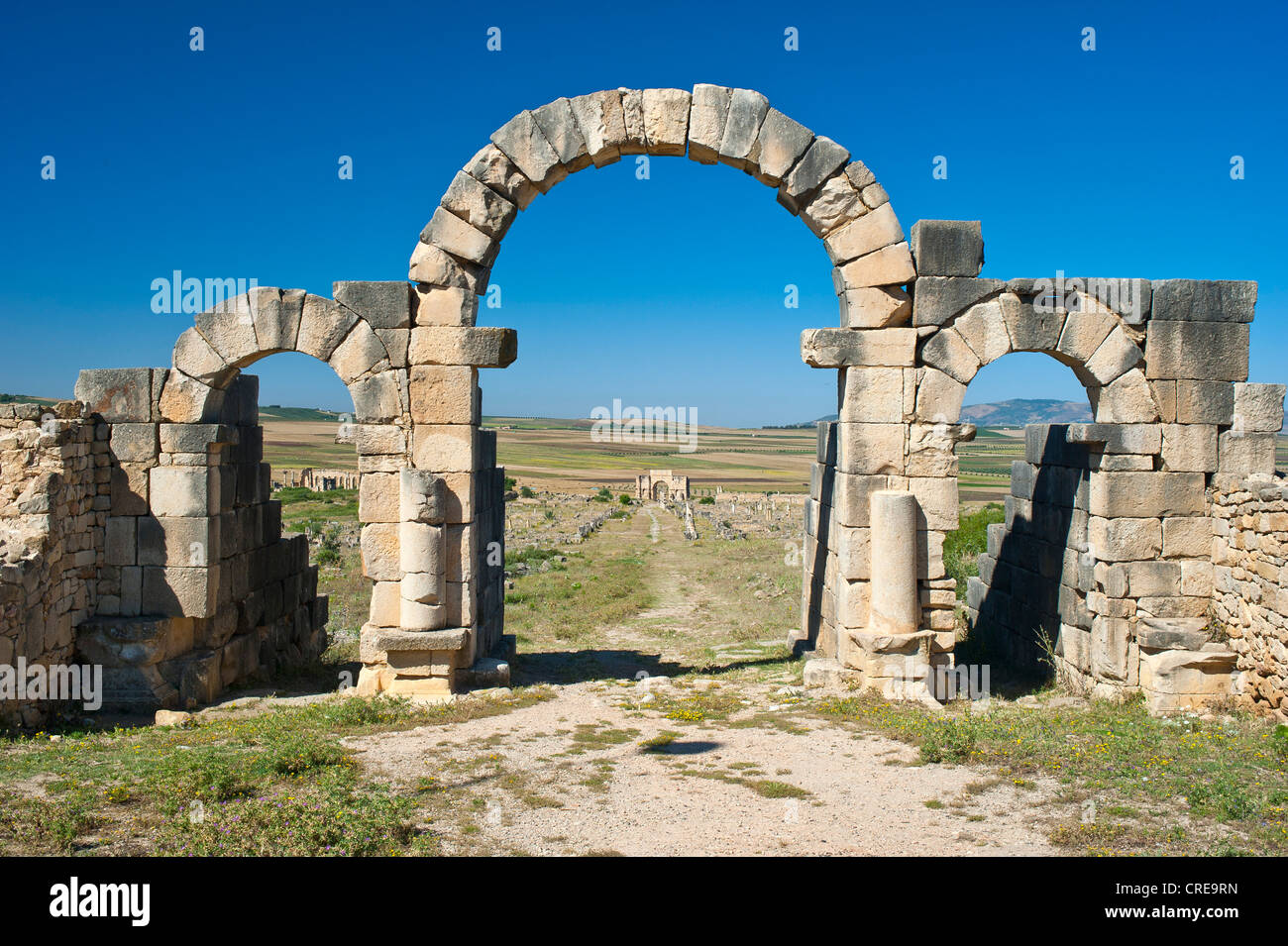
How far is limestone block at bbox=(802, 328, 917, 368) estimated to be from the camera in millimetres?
9438

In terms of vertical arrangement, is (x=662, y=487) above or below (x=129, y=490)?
below

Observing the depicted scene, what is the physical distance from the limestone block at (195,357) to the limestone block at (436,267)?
233 cm

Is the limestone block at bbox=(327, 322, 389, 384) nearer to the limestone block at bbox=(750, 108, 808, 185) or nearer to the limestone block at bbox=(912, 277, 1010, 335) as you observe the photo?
the limestone block at bbox=(750, 108, 808, 185)

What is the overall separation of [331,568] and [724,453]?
327ft

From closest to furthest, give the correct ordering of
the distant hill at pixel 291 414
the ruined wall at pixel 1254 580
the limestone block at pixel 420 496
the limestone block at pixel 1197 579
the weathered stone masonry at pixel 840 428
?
the ruined wall at pixel 1254 580
the limestone block at pixel 420 496
the weathered stone masonry at pixel 840 428
the limestone block at pixel 1197 579
the distant hill at pixel 291 414

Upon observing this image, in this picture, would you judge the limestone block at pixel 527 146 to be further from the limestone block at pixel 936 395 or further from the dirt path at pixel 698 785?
the dirt path at pixel 698 785

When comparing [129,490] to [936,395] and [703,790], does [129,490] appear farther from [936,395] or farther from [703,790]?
[936,395]

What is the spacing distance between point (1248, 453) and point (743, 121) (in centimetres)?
639

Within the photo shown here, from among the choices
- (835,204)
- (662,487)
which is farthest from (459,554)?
(662,487)

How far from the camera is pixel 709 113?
31.1 ft

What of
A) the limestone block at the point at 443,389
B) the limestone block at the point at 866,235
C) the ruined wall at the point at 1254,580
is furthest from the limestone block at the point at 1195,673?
the limestone block at the point at 443,389

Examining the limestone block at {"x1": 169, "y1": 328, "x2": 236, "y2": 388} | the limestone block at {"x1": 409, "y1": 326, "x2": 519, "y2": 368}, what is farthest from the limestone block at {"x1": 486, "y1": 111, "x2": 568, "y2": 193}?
the limestone block at {"x1": 169, "y1": 328, "x2": 236, "y2": 388}

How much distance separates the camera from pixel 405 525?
9.38 m

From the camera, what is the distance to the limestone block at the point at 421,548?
9.36 meters
